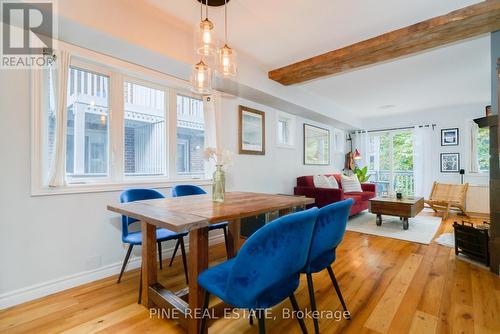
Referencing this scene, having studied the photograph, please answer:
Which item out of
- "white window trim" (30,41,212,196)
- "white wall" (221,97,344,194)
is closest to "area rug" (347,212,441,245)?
"white wall" (221,97,344,194)

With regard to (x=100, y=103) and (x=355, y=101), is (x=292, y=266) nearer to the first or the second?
(x=100, y=103)

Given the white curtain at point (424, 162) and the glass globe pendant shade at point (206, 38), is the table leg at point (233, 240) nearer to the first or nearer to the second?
the glass globe pendant shade at point (206, 38)

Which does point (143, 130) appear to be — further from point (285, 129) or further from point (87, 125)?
point (285, 129)

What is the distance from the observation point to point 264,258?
110 centimetres

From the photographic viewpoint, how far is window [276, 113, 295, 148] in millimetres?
4879

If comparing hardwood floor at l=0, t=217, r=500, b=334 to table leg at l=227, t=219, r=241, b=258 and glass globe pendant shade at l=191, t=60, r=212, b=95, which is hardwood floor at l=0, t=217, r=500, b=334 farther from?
glass globe pendant shade at l=191, t=60, r=212, b=95

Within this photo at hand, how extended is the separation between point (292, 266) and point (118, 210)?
1235mm

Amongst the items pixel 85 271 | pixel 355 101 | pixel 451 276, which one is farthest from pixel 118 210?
pixel 355 101

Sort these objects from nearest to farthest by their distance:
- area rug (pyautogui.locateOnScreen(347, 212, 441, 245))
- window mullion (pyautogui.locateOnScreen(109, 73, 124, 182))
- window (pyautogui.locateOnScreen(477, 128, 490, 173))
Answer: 1. window mullion (pyautogui.locateOnScreen(109, 73, 124, 182))
2. area rug (pyautogui.locateOnScreen(347, 212, 441, 245))
3. window (pyautogui.locateOnScreen(477, 128, 490, 173))

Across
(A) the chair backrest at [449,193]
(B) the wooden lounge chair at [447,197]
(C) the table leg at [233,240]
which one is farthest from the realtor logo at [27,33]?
(A) the chair backrest at [449,193]

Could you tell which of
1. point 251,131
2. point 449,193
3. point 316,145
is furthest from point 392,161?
point 251,131

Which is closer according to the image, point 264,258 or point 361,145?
point 264,258

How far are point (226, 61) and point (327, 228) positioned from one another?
4.95 ft

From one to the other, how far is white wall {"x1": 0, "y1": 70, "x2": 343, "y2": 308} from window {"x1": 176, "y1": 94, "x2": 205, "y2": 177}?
100cm
